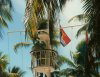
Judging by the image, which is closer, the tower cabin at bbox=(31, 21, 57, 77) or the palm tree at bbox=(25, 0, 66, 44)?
the palm tree at bbox=(25, 0, 66, 44)

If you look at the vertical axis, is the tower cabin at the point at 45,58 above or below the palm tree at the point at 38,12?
below

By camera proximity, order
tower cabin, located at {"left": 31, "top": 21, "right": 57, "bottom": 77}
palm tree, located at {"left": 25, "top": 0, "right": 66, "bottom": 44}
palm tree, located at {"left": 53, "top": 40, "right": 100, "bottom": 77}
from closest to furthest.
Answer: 1. palm tree, located at {"left": 25, "top": 0, "right": 66, "bottom": 44}
2. tower cabin, located at {"left": 31, "top": 21, "right": 57, "bottom": 77}
3. palm tree, located at {"left": 53, "top": 40, "right": 100, "bottom": 77}

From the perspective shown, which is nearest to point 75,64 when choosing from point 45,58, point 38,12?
point 45,58

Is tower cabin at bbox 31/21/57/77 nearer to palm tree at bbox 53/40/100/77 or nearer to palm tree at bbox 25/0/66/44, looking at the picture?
palm tree at bbox 25/0/66/44

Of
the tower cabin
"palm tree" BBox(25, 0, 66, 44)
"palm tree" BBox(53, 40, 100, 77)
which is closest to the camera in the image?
"palm tree" BBox(25, 0, 66, 44)

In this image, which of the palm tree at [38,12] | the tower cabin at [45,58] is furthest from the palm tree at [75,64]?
the palm tree at [38,12]

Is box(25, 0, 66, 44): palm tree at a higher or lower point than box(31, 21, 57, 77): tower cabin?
higher

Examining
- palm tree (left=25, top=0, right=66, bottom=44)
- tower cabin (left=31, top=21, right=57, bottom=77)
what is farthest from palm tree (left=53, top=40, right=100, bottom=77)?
palm tree (left=25, top=0, right=66, bottom=44)

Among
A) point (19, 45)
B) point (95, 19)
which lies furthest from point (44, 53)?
point (19, 45)

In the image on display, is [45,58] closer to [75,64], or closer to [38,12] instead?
[38,12]

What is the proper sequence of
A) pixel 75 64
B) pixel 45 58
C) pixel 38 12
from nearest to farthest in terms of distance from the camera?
pixel 38 12 → pixel 45 58 → pixel 75 64

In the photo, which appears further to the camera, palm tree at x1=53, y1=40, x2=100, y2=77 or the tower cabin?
palm tree at x1=53, y1=40, x2=100, y2=77

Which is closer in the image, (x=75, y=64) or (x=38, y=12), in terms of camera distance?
(x=38, y=12)

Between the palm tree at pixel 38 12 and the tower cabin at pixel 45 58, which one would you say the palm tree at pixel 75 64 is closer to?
the tower cabin at pixel 45 58
